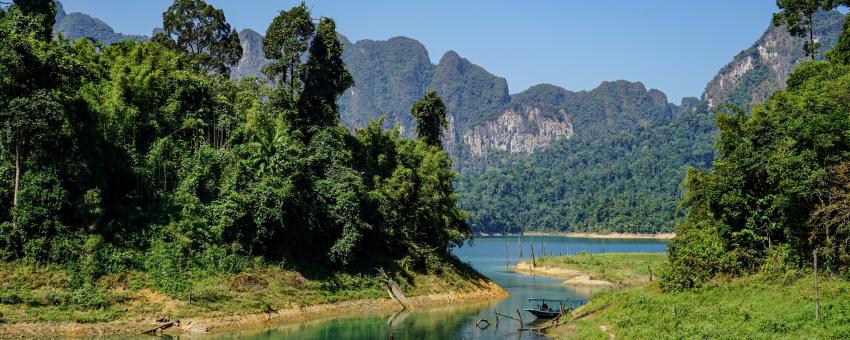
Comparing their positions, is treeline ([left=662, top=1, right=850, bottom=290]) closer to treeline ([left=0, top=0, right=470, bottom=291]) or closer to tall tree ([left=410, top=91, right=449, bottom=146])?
treeline ([left=0, top=0, right=470, bottom=291])

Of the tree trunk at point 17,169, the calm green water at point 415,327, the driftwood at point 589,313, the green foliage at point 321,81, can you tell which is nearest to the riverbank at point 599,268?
the calm green water at point 415,327

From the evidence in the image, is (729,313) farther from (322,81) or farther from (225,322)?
(322,81)

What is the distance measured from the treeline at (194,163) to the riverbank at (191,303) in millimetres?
1265

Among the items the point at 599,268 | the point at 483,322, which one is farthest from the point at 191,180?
the point at 599,268

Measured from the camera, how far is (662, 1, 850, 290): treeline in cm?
3347

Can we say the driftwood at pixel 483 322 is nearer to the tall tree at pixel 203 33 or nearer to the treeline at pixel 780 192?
the treeline at pixel 780 192

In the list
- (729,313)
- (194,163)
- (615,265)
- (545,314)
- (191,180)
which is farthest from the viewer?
(615,265)

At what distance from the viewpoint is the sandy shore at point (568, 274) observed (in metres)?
75.3

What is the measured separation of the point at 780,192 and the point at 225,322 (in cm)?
2987

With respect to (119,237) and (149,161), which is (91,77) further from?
(119,237)

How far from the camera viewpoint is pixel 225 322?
38.2m

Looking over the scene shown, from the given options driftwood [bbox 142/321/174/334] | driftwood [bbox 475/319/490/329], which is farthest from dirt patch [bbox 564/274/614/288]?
driftwood [bbox 142/321/174/334]

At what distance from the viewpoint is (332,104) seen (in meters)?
54.1

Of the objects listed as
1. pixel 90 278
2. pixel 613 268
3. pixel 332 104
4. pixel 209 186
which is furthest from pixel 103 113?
pixel 613 268
